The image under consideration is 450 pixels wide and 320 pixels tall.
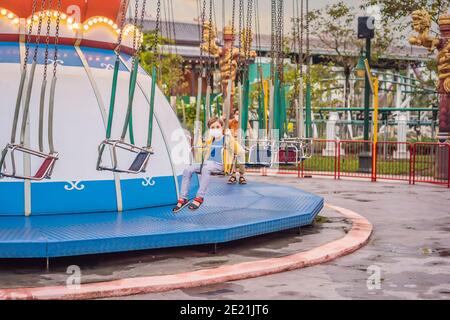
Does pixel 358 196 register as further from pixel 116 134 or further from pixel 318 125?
pixel 318 125

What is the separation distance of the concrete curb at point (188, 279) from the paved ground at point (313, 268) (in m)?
0.14

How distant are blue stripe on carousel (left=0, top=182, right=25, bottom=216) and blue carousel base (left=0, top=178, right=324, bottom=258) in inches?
6.5

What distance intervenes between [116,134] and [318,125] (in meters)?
33.5

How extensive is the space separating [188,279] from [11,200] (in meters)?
3.10

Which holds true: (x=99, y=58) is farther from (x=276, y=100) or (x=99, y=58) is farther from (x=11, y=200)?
(x=276, y=100)

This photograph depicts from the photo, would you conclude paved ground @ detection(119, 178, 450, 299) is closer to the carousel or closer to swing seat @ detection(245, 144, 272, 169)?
the carousel

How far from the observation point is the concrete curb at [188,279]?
7.26 metres

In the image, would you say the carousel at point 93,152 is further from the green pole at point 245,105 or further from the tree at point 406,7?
the tree at point 406,7

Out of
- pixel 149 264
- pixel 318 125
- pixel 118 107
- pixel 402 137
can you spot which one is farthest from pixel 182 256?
pixel 318 125

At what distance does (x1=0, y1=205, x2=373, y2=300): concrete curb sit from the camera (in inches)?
286

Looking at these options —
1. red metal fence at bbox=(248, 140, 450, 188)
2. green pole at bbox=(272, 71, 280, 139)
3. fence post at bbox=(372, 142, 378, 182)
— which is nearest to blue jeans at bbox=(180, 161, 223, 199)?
green pole at bbox=(272, 71, 280, 139)

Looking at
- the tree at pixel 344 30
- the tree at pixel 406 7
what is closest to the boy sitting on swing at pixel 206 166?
the tree at pixel 406 7
